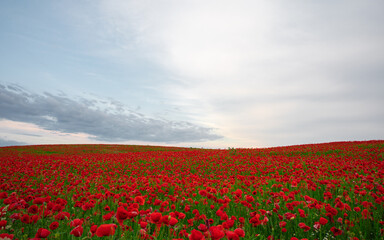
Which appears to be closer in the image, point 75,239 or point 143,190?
point 75,239

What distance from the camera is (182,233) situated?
9.45 ft

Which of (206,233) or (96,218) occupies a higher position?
(206,233)

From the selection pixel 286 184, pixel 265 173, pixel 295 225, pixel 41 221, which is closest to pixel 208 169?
pixel 265 173

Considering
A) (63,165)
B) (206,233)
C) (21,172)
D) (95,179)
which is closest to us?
(206,233)

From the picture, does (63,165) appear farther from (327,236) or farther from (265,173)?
(327,236)

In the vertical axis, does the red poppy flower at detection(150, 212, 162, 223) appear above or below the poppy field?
above

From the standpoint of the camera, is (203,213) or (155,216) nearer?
(155,216)

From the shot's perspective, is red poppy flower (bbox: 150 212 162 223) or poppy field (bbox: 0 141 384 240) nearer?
red poppy flower (bbox: 150 212 162 223)

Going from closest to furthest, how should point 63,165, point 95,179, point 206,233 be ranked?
point 206,233
point 95,179
point 63,165

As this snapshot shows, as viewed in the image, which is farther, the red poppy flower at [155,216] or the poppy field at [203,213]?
the poppy field at [203,213]

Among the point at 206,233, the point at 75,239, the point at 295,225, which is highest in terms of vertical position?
the point at 206,233

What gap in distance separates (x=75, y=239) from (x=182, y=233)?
4.76ft

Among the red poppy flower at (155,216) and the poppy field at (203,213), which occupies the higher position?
the red poppy flower at (155,216)

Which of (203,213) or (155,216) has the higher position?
(155,216)
